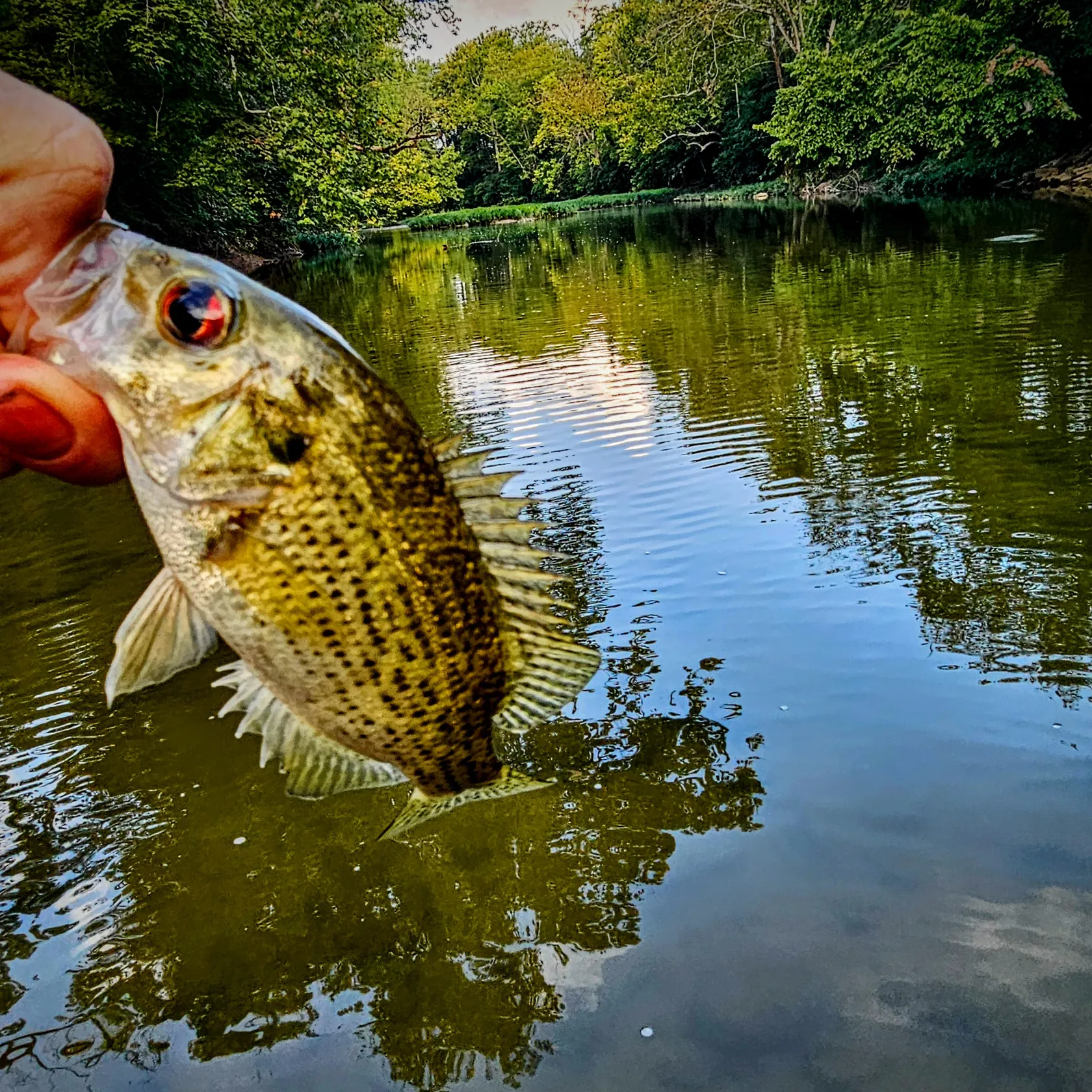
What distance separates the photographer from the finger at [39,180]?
1.89 m

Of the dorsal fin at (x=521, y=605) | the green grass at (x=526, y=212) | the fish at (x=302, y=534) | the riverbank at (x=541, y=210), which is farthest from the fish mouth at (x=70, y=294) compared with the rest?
the green grass at (x=526, y=212)

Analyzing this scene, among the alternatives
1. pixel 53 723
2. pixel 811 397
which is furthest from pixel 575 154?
pixel 53 723

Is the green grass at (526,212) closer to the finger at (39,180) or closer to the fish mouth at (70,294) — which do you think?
the finger at (39,180)

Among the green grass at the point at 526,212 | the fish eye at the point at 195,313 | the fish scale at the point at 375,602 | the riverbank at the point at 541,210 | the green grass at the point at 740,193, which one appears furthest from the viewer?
the green grass at the point at 526,212

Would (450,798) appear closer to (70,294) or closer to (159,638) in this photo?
(159,638)

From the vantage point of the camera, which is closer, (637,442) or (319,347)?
(319,347)

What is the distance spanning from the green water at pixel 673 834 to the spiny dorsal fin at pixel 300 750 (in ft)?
8.40

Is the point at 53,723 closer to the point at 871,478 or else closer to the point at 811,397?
the point at 871,478

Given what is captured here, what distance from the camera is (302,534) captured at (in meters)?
2.02

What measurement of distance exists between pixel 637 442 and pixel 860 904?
8.48 metres

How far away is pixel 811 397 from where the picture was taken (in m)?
13.5

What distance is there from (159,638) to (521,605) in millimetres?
856

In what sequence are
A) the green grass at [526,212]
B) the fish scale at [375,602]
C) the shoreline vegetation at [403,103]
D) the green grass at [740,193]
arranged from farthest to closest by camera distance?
the green grass at [526,212] → the green grass at [740,193] → the shoreline vegetation at [403,103] → the fish scale at [375,602]

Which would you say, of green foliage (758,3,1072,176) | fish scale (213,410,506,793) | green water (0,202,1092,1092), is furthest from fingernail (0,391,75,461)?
green foliage (758,3,1072,176)
